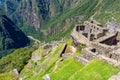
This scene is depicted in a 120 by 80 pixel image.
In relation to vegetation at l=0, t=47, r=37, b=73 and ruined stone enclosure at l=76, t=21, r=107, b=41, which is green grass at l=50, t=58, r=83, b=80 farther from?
vegetation at l=0, t=47, r=37, b=73

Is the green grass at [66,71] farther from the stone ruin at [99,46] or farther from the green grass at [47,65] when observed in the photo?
the green grass at [47,65]

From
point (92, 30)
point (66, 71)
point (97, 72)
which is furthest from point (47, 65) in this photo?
point (97, 72)

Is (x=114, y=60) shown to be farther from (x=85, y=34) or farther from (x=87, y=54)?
(x=85, y=34)

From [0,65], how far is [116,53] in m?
121

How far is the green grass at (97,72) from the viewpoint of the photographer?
1200 inches

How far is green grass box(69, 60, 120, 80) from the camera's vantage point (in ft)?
100.0

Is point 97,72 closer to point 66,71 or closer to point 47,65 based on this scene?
point 66,71

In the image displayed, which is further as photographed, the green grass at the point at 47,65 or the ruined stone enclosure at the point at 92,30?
the green grass at the point at 47,65

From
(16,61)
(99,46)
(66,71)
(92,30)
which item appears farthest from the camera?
(16,61)

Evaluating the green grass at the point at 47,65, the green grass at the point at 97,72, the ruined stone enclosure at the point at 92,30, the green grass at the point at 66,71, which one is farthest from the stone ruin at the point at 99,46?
the green grass at the point at 47,65

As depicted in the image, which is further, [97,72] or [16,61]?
[16,61]

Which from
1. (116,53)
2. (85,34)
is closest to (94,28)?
(85,34)

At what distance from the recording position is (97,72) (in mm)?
31203

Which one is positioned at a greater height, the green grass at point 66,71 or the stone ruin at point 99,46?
the stone ruin at point 99,46
